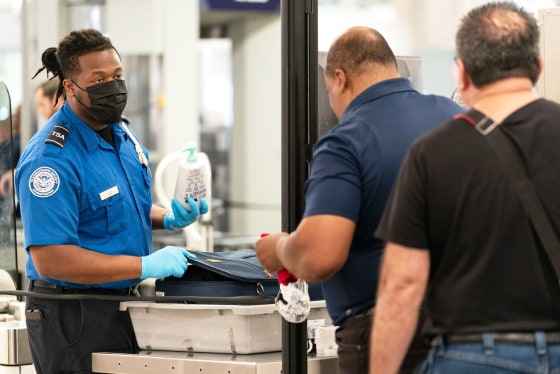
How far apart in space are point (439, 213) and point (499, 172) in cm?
14

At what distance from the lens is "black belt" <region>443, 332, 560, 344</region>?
2.01m

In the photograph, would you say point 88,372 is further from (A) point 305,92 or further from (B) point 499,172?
(B) point 499,172

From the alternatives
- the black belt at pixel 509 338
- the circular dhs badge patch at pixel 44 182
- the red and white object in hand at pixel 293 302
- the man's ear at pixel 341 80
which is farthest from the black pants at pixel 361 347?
the circular dhs badge patch at pixel 44 182

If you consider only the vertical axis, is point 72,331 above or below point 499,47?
below

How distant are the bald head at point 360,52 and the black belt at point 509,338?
0.73 meters

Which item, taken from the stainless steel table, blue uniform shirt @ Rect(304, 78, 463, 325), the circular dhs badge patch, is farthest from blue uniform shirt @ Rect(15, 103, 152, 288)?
blue uniform shirt @ Rect(304, 78, 463, 325)

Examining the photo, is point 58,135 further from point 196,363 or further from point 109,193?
point 196,363

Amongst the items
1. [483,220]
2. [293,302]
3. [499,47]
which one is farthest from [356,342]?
[499,47]

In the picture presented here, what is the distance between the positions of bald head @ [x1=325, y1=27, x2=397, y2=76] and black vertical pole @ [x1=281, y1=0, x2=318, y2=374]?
0.35 m

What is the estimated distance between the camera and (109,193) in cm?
302

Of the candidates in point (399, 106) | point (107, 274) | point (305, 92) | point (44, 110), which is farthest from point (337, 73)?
point (44, 110)

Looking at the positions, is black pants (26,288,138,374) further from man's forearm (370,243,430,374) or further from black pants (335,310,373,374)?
man's forearm (370,243,430,374)

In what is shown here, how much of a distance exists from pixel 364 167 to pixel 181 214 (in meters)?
1.10

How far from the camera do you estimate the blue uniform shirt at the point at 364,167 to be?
230 centimetres
